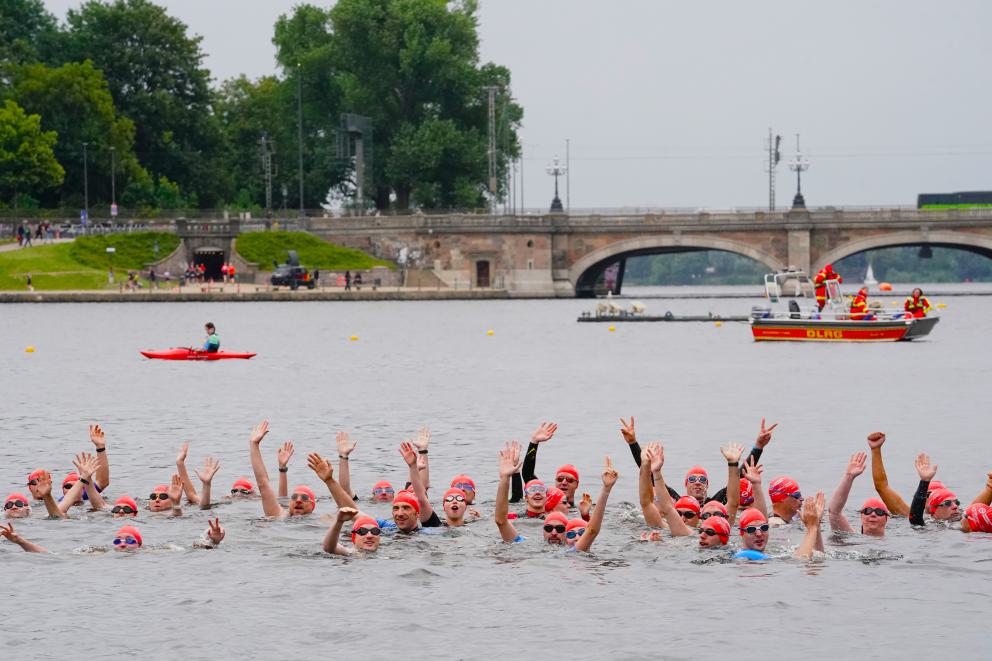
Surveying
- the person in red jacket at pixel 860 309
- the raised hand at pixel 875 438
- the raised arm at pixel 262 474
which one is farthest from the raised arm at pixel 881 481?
the person in red jacket at pixel 860 309

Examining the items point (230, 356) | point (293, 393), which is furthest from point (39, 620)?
point (230, 356)

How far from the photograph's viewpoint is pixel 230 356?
168 feet

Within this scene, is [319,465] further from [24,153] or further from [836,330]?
[24,153]

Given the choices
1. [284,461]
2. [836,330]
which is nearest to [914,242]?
[836,330]

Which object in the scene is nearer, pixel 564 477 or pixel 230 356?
pixel 564 477

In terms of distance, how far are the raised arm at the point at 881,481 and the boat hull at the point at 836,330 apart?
3725cm

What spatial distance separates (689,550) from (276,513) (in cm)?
562

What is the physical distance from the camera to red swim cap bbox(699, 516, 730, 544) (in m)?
17.9

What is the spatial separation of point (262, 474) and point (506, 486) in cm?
412

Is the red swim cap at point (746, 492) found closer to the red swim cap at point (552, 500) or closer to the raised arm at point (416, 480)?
the red swim cap at point (552, 500)

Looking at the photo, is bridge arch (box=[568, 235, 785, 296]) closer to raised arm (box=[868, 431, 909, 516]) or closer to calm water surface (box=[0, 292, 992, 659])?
calm water surface (box=[0, 292, 992, 659])

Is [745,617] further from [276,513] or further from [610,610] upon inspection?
[276,513]

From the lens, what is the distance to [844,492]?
17.5m

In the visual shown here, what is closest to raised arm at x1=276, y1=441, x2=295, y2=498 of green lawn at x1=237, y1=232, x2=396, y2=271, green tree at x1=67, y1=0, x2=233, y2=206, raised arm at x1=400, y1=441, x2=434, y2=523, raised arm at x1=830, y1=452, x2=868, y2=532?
raised arm at x1=400, y1=441, x2=434, y2=523
